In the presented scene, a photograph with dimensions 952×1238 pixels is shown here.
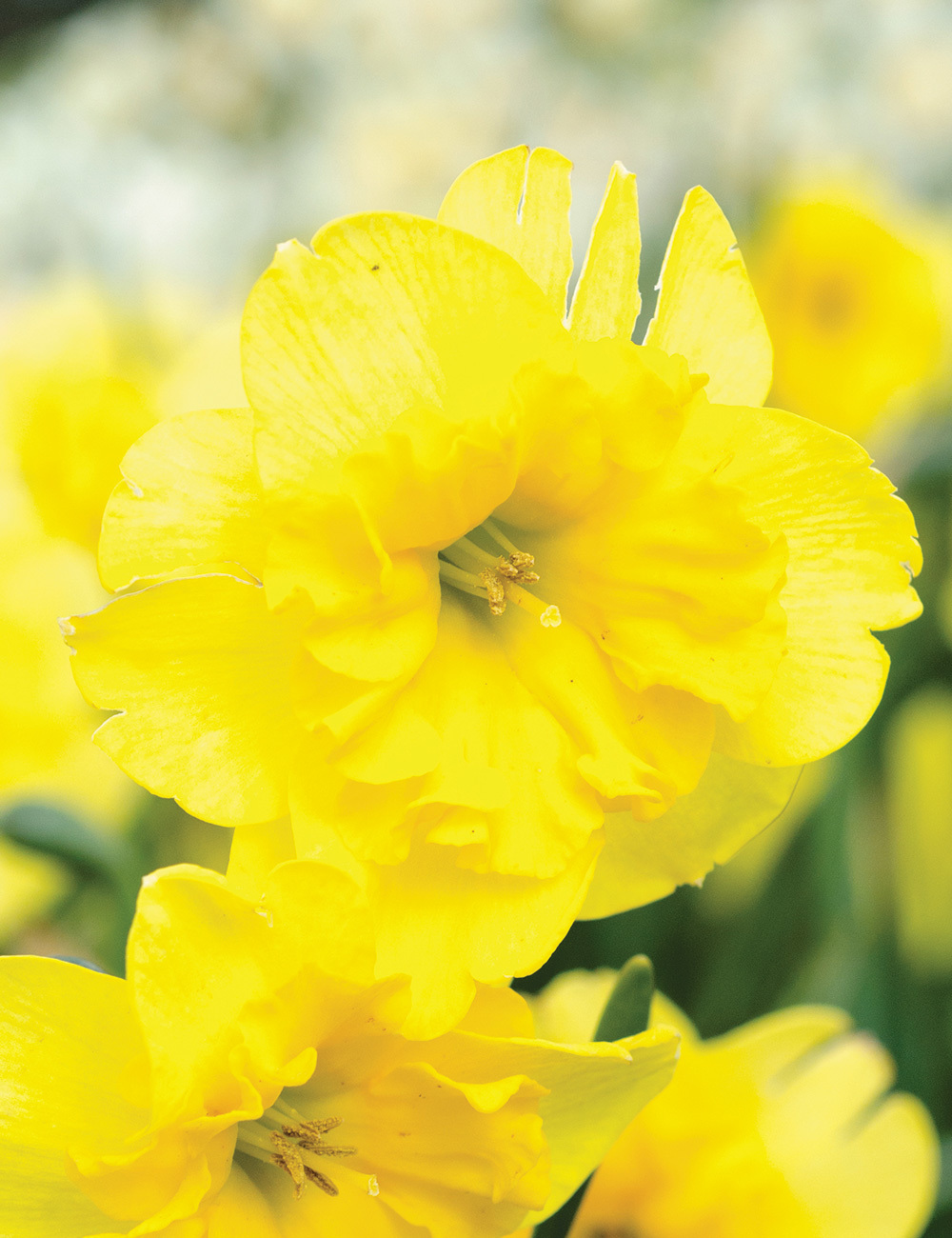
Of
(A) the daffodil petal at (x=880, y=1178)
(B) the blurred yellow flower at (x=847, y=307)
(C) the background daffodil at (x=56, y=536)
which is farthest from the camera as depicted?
(B) the blurred yellow flower at (x=847, y=307)

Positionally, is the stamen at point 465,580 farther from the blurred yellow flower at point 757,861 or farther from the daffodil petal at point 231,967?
the blurred yellow flower at point 757,861

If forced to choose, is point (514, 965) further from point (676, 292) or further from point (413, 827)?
point (676, 292)

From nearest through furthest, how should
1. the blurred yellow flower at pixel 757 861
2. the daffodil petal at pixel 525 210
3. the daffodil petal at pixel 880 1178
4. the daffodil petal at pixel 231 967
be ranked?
the daffodil petal at pixel 231 967 < the daffodil petal at pixel 525 210 < the daffodil petal at pixel 880 1178 < the blurred yellow flower at pixel 757 861

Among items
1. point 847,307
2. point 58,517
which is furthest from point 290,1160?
point 847,307

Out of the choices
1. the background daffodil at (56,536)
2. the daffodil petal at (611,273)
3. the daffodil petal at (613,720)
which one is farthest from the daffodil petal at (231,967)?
the background daffodil at (56,536)

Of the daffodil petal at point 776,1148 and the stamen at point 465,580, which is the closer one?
the stamen at point 465,580

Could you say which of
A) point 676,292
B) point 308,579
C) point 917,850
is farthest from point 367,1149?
point 917,850

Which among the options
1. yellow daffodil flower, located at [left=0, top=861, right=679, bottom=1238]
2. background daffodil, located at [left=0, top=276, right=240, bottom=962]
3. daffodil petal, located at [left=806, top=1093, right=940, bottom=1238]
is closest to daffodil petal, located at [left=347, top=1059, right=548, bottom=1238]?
yellow daffodil flower, located at [left=0, top=861, right=679, bottom=1238]
